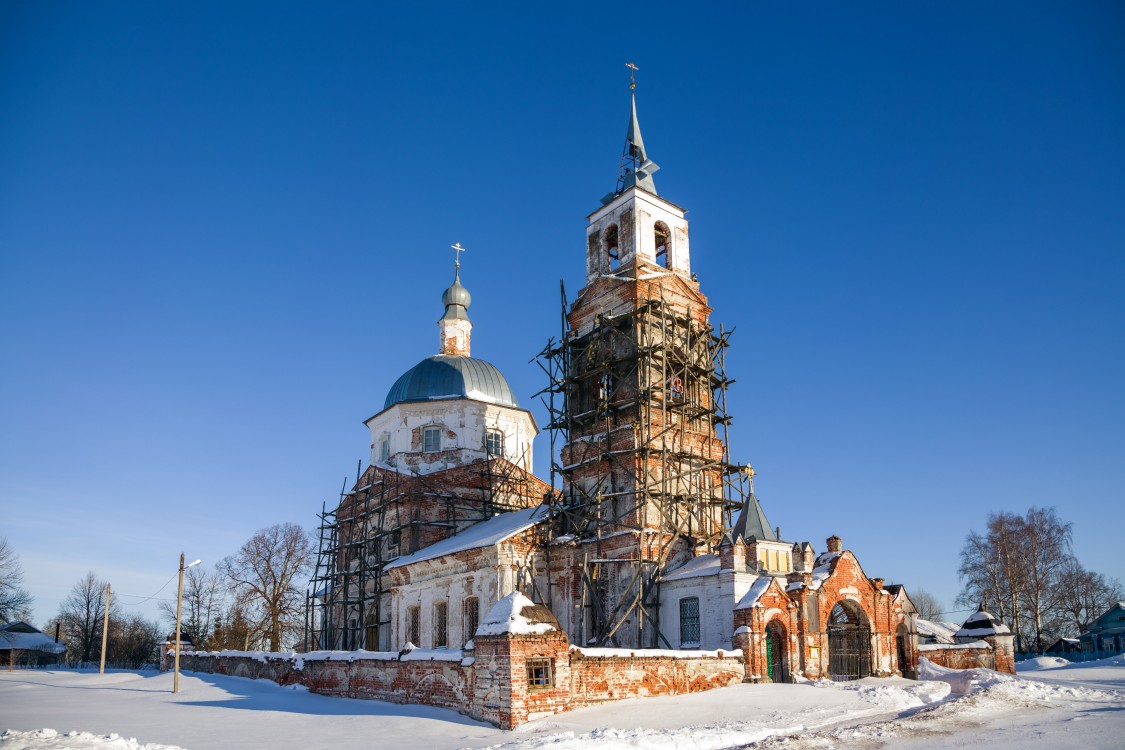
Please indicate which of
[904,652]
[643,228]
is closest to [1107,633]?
[904,652]

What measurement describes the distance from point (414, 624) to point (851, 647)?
14398 millimetres

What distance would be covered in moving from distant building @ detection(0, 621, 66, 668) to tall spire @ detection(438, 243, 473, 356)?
1283 inches

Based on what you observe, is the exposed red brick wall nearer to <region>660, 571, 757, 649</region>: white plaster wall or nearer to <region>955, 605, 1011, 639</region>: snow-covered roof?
<region>660, 571, 757, 649</region>: white plaster wall

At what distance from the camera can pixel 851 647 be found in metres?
25.0

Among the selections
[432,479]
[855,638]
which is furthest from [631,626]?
[432,479]

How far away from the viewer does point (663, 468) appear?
25094 millimetres

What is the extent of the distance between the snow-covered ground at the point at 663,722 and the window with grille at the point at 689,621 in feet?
11.8

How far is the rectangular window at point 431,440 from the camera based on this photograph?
3612 centimetres

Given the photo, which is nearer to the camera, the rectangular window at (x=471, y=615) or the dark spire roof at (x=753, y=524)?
the dark spire roof at (x=753, y=524)

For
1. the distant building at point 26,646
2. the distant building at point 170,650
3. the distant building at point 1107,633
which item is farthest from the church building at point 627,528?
the distant building at point 26,646

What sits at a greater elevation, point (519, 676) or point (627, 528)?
point (627, 528)

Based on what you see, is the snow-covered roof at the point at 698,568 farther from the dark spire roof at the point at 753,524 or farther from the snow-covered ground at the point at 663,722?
the snow-covered ground at the point at 663,722

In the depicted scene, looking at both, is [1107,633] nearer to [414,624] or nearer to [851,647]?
[851,647]

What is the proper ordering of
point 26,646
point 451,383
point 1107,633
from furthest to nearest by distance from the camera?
point 26,646 → point 1107,633 → point 451,383
